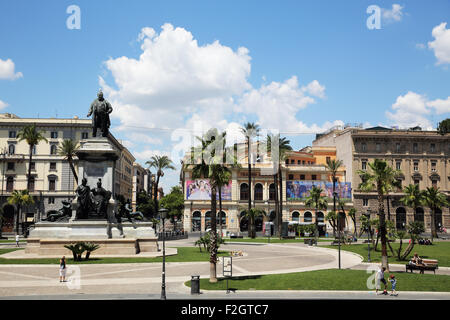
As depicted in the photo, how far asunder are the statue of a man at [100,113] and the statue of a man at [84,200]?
536 centimetres

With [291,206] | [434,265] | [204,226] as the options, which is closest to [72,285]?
[434,265]

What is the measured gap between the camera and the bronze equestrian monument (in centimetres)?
3039

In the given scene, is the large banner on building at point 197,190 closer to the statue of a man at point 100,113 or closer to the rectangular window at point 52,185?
the rectangular window at point 52,185

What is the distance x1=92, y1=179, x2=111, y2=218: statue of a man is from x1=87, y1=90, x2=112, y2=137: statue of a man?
212 inches

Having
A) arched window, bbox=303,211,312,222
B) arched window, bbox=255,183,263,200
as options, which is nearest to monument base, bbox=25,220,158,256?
arched window, bbox=255,183,263,200

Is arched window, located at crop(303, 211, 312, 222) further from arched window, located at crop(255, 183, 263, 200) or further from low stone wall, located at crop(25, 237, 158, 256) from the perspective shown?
low stone wall, located at crop(25, 237, 158, 256)

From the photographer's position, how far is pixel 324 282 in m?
20.8

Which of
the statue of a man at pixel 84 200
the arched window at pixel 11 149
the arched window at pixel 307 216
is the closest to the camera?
the statue of a man at pixel 84 200

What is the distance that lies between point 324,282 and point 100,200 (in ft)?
60.6

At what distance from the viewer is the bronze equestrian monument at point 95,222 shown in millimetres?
30391

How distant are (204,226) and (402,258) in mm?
49547

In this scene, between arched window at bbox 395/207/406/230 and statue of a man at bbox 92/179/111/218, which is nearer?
statue of a man at bbox 92/179/111/218

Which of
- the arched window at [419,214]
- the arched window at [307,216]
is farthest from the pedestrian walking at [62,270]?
the arched window at [419,214]
